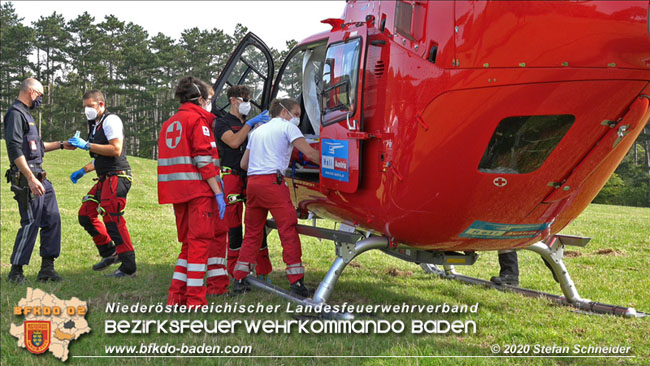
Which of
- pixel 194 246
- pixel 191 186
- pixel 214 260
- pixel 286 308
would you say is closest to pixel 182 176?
pixel 191 186

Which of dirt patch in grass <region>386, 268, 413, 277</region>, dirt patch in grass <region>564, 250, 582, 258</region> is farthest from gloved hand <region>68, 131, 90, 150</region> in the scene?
dirt patch in grass <region>564, 250, 582, 258</region>

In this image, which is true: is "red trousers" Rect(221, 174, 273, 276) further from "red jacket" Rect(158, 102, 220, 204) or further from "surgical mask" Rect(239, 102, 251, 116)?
"red jacket" Rect(158, 102, 220, 204)

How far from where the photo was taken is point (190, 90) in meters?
5.35

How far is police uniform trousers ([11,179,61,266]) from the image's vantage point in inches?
248

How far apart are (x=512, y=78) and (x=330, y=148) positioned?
185 centimetres

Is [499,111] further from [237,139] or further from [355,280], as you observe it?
[355,280]

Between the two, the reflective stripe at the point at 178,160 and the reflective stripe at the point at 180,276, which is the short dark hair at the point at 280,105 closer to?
the reflective stripe at the point at 178,160

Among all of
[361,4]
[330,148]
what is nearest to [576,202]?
[330,148]

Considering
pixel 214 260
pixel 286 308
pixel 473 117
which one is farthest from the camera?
pixel 214 260

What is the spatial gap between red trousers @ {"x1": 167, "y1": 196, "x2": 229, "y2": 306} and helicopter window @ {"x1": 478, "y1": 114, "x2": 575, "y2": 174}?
8.41 ft

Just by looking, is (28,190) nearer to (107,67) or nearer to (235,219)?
(235,219)

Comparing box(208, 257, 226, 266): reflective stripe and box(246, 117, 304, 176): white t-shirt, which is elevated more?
box(246, 117, 304, 176): white t-shirt

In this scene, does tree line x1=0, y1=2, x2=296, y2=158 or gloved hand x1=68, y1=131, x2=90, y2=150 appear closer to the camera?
gloved hand x1=68, y1=131, x2=90, y2=150

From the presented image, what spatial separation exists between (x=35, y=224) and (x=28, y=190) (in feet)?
1.32
